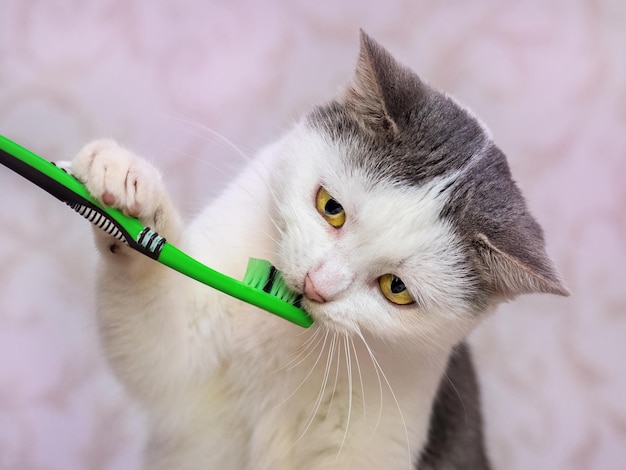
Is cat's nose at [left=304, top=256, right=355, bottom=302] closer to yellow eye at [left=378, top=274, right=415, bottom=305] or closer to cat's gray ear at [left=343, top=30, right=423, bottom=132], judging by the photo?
yellow eye at [left=378, top=274, right=415, bottom=305]

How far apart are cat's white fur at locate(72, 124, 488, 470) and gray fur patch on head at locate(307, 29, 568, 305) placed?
34mm

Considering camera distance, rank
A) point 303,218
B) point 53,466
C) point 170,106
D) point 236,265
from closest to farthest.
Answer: point 303,218, point 236,265, point 53,466, point 170,106

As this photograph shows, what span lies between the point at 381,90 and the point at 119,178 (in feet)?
1.59

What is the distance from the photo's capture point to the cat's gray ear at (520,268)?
40.4 inches

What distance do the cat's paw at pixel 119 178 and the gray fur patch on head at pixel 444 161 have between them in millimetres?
339

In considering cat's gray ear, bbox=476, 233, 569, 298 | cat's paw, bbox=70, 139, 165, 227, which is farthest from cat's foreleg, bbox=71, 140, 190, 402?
cat's gray ear, bbox=476, 233, 569, 298

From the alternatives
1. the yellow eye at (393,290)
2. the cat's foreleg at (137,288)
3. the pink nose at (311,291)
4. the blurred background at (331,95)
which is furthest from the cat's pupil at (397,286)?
the blurred background at (331,95)

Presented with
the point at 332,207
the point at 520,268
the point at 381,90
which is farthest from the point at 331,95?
the point at 520,268

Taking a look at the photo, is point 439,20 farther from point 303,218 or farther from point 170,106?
point 303,218

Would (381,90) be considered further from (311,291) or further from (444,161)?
(311,291)

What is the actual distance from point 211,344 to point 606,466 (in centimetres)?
138

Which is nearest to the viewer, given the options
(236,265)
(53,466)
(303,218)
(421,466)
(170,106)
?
(303,218)

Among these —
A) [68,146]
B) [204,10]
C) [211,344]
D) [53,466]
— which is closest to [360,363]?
[211,344]

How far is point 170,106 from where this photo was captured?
194 centimetres
